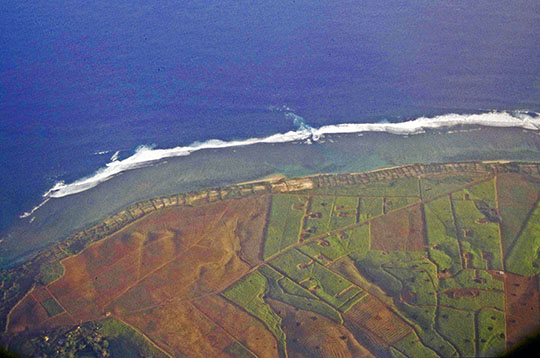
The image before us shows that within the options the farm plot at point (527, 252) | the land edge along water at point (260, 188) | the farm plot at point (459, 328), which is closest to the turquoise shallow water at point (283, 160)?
the land edge along water at point (260, 188)

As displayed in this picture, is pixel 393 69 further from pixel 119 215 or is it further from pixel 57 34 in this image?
pixel 57 34

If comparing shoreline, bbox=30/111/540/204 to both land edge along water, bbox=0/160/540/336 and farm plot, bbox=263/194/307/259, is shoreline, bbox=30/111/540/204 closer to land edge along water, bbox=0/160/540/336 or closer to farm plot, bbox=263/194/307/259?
land edge along water, bbox=0/160/540/336

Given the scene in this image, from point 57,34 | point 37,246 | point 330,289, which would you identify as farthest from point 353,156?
point 57,34

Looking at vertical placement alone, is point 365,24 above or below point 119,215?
above

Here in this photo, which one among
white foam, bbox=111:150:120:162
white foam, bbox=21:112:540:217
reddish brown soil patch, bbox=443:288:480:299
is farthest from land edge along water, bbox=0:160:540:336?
reddish brown soil patch, bbox=443:288:480:299

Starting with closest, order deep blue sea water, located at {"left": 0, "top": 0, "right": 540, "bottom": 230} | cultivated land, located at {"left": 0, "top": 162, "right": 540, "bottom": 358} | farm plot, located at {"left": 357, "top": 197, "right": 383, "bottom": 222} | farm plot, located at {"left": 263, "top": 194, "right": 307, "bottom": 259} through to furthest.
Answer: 1. cultivated land, located at {"left": 0, "top": 162, "right": 540, "bottom": 358}
2. farm plot, located at {"left": 263, "top": 194, "right": 307, "bottom": 259}
3. farm plot, located at {"left": 357, "top": 197, "right": 383, "bottom": 222}
4. deep blue sea water, located at {"left": 0, "top": 0, "right": 540, "bottom": 230}
